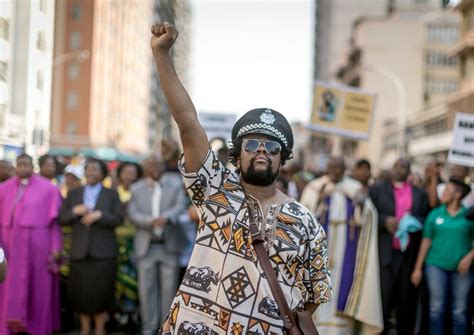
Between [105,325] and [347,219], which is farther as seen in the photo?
[105,325]

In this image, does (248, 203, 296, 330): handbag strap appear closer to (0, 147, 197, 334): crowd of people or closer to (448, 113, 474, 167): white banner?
(0, 147, 197, 334): crowd of people

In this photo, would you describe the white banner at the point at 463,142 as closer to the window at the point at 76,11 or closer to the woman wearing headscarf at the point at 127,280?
the woman wearing headscarf at the point at 127,280

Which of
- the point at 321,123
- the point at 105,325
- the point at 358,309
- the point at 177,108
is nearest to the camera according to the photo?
the point at 177,108

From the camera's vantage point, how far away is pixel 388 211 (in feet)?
28.3

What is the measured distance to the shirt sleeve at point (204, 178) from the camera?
344 cm

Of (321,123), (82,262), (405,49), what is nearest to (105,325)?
(82,262)

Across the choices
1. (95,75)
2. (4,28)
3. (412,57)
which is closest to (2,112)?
(4,28)

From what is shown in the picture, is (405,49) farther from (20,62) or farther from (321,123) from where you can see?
(20,62)

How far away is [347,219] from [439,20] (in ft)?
233

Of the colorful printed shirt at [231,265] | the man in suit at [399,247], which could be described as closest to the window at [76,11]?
the man in suit at [399,247]

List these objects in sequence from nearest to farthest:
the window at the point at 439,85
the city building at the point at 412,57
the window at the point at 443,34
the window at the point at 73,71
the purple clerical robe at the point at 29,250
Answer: the purple clerical robe at the point at 29,250 < the window at the point at 73,71 < the city building at the point at 412,57 < the window at the point at 439,85 < the window at the point at 443,34

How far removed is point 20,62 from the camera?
23.5 ft

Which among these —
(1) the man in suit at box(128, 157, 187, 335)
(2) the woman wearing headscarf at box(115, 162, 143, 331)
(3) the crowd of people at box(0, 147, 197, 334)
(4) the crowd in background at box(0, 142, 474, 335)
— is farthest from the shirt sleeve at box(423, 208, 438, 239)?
(2) the woman wearing headscarf at box(115, 162, 143, 331)

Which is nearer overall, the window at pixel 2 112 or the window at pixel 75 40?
the window at pixel 2 112
